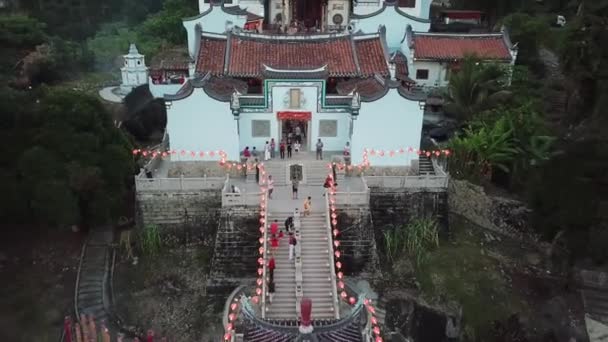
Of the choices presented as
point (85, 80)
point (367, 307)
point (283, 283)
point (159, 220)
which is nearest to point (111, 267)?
point (159, 220)

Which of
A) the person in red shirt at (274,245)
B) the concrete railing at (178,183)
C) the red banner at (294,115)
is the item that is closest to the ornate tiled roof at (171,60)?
the red banner at (294,115)

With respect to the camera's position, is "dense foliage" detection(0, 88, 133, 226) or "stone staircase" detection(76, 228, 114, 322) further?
"stone staircase" detection(76, 228, 114, 322)

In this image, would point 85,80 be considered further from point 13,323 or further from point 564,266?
point 564,266

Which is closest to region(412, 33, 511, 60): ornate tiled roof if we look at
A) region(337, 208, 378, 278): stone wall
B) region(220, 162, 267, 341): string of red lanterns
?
region(337, 208, 378, 278): stone wall

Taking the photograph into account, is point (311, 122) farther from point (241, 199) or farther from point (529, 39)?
point (529, 39)

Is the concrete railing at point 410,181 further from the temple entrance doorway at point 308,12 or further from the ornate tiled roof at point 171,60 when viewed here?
the temple entrance doorway at point 308,12

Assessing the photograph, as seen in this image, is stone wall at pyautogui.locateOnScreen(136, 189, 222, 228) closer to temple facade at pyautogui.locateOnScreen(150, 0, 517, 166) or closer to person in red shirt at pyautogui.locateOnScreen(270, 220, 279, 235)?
temple facade at pyautogui.locateOnScreen(150, 0, 517, 166)

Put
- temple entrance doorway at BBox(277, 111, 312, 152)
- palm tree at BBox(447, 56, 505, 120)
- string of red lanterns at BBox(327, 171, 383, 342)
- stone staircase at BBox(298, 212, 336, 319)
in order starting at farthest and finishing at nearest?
palm tree at BBox(447, 56, 505, 120) < temple entrance doorway at BBox(277, 111, 312, 152) < stone staircase at BBox(298, 212, 336, 319) < string of red lanterns at BBox(327, 171, 383, 342)
